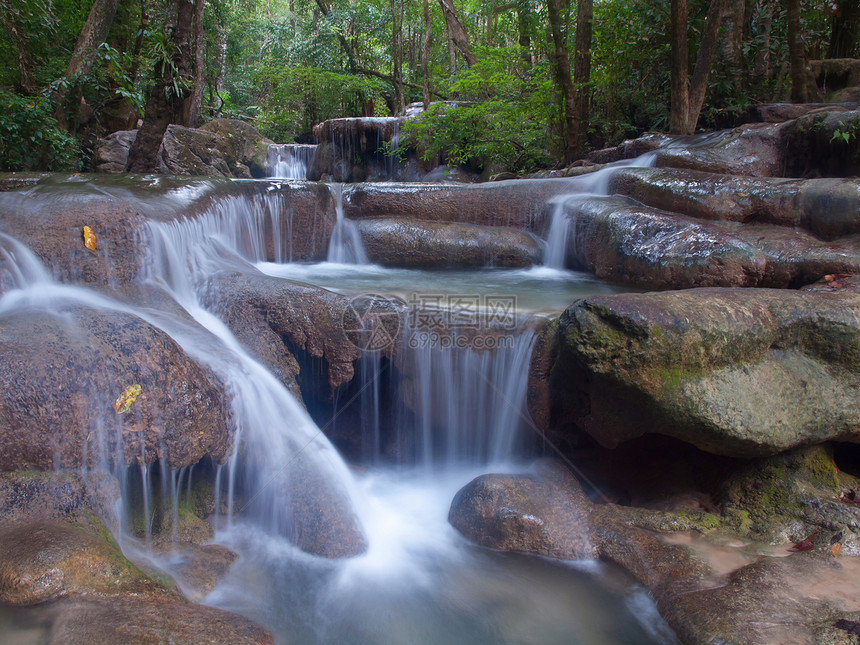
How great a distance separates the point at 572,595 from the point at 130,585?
7.70ft

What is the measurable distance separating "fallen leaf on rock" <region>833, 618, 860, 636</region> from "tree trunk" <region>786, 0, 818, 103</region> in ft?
29.4

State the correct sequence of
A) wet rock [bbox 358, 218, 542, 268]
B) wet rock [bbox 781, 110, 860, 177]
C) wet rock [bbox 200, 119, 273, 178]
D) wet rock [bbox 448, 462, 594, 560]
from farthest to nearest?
wet rock [bbox 200, 119, 273, 178]
wet rock [bbox 358, 218, 542, 268]
wet rock [bbox 781, 110, 860, 177]
wet rock [bbox 448, 462, 594, 560]

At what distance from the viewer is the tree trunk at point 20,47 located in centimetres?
877

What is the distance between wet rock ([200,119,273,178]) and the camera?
12.4 meters

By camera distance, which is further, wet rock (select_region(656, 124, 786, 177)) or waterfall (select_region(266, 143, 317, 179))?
waterfall (select_region(266, 143, 317, 179))

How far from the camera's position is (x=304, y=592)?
3.17 m

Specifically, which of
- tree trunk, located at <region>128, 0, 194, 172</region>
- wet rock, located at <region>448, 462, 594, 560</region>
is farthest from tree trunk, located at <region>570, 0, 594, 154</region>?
wet rock, located at <region>448, 462, 594, 560</region>

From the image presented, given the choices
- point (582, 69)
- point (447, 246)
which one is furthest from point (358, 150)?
point (447, 246)

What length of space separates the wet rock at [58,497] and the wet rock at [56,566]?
0.08m

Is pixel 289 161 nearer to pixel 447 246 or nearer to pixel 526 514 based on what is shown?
pixel 447 246

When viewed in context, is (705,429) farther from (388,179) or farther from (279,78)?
(279,78)

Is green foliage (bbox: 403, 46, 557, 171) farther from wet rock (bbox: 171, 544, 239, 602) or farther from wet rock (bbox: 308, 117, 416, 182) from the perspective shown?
wet rock (bbox: 171, 544, 239, 602)

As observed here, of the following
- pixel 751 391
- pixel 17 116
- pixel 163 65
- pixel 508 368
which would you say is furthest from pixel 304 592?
pixel 163 65

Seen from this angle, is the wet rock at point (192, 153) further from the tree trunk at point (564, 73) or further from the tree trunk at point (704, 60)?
the tree trunk at point (704, 60)
